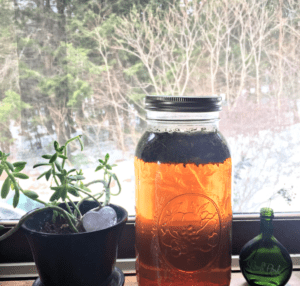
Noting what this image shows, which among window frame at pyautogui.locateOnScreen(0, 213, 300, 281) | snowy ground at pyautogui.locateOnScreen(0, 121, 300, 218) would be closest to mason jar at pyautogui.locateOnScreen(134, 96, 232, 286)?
window frame at pyautogui.locateOnScreen(0, 213, 300, 281)

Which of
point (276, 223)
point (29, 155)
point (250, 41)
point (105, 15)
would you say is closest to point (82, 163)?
point (29, 155)

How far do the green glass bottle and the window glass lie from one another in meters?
0.32

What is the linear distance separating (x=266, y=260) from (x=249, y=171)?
2.20 ft

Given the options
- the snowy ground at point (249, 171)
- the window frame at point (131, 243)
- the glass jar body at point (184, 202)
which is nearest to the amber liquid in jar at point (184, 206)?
the glass jar body at point (184, 202)

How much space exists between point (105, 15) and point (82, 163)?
0.51 metres

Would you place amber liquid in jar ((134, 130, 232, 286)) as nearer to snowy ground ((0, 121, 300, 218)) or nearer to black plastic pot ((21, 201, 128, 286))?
black plastic pot ((21, 201, 128, 286))

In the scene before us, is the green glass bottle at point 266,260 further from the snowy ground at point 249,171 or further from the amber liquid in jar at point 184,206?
the snowy ground at point 249,171

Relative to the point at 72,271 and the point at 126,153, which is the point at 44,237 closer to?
the point at 72,271

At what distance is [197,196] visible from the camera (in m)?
0.57

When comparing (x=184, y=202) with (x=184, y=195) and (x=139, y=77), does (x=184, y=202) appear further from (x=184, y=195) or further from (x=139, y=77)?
(x=139, y=77)

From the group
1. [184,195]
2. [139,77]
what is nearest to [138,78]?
[139,77]

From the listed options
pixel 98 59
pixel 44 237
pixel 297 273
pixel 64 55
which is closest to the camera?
pixel 44 237

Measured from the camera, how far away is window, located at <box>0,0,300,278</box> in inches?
35.6

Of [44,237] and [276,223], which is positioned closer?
[44,237]
